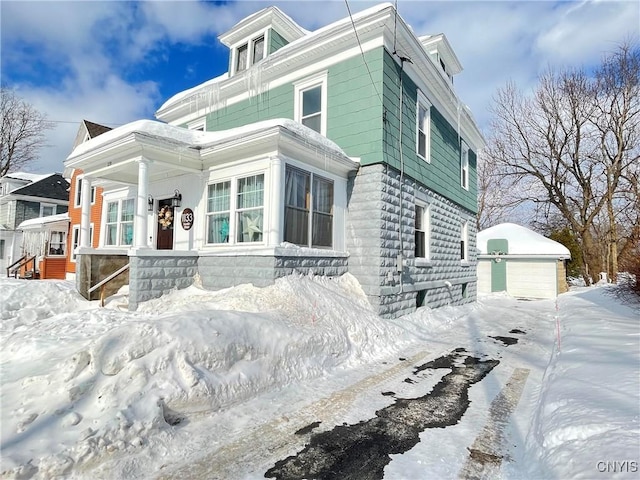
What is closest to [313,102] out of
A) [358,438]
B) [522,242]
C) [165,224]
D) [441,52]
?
[165,224]

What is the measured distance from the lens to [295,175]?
25.4 ft

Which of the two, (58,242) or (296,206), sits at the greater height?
(296,206)

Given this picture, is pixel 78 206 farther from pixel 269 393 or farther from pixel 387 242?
pixel 269 393

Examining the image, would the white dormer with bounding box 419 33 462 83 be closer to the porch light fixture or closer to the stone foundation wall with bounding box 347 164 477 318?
the stone foundation wall with bounding box 347 164 477 318

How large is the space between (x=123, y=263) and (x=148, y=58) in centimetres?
649

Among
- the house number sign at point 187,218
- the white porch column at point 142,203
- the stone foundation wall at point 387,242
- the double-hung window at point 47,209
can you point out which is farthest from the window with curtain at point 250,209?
the double-hung window at point 47,209

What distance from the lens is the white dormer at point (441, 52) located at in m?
12.7

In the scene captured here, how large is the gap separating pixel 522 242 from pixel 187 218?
18.2 meters

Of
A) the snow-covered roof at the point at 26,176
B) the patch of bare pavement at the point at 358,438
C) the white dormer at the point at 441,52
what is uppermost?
the white dormer at the point at 441,52

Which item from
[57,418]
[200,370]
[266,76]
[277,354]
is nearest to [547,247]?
[266,76]

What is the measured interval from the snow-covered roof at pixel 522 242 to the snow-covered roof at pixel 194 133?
1526 cm

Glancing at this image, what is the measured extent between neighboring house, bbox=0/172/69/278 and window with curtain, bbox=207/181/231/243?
21.5 meters

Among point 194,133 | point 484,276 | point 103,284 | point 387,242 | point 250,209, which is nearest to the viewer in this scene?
point 250,209

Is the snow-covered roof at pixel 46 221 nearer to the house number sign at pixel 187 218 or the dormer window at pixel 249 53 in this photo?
the dormer window at pixel 249 53
